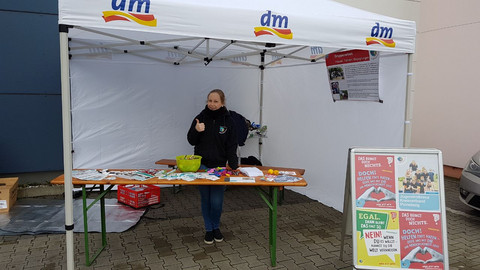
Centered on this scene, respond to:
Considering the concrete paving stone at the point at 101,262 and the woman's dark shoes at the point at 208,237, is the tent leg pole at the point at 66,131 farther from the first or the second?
the woman's dark shoes at the point at 208,237

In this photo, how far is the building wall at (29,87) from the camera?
5246 mm

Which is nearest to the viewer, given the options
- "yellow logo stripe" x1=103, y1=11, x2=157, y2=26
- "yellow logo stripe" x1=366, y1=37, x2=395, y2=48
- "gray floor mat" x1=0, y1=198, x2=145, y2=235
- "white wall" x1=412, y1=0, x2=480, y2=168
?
"yellow logo stripe" x1=103, y1=11, x2=157, y2=26

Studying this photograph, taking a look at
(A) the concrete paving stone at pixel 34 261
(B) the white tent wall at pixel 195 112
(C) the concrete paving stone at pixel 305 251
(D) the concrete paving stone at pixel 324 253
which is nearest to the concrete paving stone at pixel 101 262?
(A) the concrete paving stone at pixel 34 261

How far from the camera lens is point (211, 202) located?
351 centimetres

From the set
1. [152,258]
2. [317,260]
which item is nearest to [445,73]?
[317,260]

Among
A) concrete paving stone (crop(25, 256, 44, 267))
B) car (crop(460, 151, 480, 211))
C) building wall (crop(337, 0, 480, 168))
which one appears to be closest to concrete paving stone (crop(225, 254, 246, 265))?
concrete paving stone (crop(25, 256, 44, 267))

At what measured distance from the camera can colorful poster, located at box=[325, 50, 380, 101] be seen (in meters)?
3.79

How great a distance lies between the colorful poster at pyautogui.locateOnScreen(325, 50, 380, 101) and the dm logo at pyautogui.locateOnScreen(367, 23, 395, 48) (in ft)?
1.86

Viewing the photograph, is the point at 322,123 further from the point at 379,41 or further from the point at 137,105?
the point at 137,105

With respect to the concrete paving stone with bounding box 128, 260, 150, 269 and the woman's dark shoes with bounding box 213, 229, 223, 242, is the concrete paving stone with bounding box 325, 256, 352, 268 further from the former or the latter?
the concrete paving stone with bounding box 128, 260, 150, 269

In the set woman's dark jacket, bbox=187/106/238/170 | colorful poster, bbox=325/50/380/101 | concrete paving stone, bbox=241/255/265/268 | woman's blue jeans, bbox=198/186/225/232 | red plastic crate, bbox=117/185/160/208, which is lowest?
concrete paving stone, bbox=241/255/265/268

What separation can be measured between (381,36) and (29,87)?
5.00m

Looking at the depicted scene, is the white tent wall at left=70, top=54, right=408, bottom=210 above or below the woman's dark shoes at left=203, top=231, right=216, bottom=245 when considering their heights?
above

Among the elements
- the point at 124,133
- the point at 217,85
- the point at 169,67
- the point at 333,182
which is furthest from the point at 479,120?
the point at 124,133
